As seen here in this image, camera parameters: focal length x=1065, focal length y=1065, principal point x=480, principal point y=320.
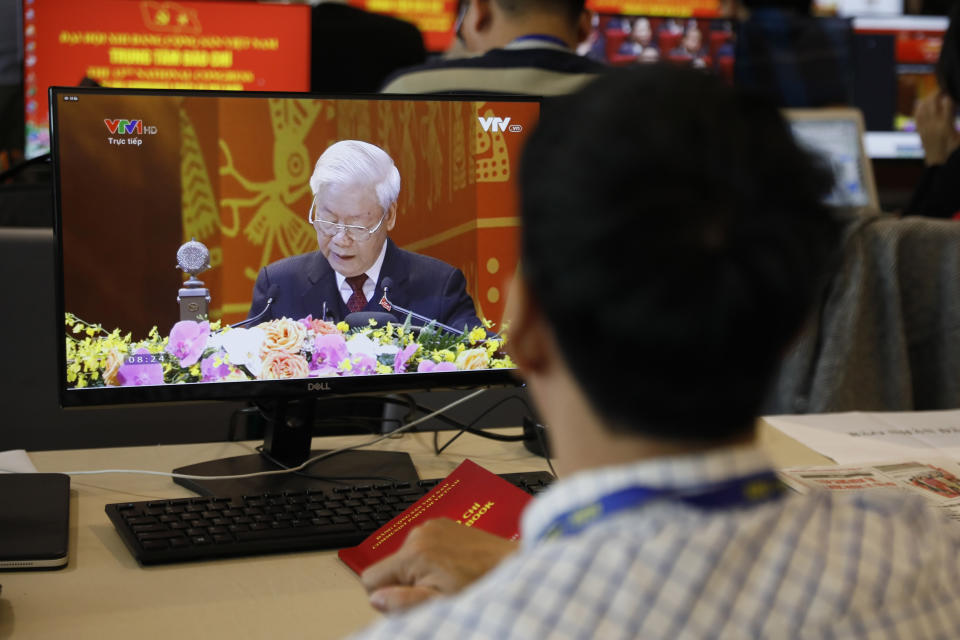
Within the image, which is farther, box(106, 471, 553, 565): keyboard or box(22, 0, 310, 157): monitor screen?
box(22, 0, 310, 157): monitor screen

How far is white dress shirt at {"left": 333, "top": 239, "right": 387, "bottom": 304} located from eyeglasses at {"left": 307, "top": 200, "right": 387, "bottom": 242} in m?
0.02

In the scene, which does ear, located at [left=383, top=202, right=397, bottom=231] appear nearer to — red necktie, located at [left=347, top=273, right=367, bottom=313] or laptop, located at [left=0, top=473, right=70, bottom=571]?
red necktie, located at [left=347, top=273, right=367, bottom=313]

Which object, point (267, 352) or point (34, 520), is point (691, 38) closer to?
point (267, 352)

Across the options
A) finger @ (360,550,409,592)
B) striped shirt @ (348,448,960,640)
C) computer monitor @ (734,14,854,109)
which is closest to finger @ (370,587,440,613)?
finger @ (360,550,409,592)

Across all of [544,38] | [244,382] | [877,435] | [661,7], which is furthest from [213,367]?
[661,7]

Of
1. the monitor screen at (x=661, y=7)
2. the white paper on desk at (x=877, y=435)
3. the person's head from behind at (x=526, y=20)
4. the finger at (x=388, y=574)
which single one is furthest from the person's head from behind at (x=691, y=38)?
the finger at (x=388, y=574)

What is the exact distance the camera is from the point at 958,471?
1226 millimetres

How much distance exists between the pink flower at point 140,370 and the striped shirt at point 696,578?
2.22ft

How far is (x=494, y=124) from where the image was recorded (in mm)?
1221

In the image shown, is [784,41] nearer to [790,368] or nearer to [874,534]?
[790,368]

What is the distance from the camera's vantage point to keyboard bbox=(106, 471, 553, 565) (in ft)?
3.21

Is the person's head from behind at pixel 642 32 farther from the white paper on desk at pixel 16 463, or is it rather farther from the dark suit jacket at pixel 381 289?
the white paper on desk at pixel 16 463

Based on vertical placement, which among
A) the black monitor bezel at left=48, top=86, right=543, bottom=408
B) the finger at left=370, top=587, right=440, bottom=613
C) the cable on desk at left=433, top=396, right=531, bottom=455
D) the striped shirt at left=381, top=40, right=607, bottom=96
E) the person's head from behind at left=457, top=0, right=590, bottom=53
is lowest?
the cable on desk at left=433, top=396, right=531, bottom=455

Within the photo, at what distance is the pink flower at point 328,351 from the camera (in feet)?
3.83
